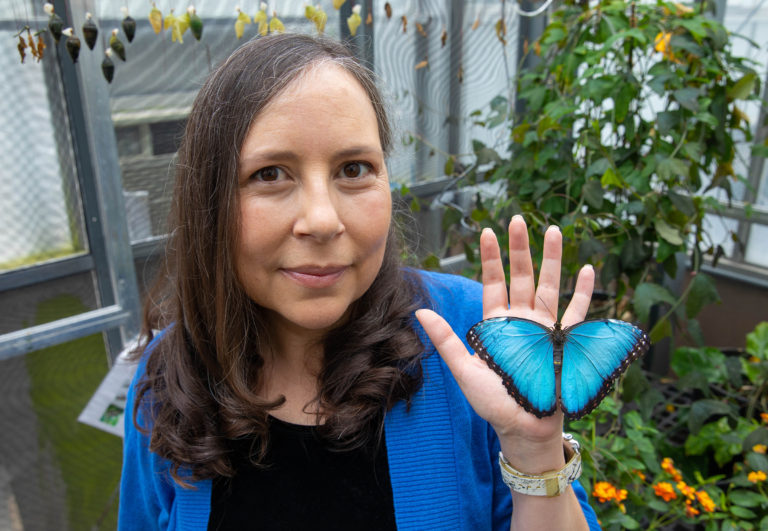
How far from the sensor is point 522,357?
0.74m

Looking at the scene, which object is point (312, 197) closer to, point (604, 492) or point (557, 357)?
point (557, 357)

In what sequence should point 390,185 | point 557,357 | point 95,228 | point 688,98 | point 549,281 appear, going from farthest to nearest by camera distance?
point 95,228 → point 688,98 → point 390,185 → point 549,281 → point 557,357

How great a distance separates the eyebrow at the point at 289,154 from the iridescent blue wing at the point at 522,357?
304 millimetres

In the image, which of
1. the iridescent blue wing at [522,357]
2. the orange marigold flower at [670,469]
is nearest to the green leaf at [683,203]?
the orange marigold flower at [670,469]

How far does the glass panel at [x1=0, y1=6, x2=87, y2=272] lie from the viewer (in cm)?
139

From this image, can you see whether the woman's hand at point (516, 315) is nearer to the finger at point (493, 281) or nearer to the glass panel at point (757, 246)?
the finger at point (493, 281)

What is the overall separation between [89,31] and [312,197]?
0.86 metres

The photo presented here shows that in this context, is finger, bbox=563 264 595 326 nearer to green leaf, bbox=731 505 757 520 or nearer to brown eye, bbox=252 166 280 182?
brown eye, bbox=252 166 280 182

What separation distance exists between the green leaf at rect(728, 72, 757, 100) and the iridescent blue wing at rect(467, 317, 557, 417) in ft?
3.98

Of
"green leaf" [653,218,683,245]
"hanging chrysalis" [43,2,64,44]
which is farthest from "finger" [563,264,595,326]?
"hanging chrysalis" [43,2,64,44]

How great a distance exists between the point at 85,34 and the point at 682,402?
2142mm

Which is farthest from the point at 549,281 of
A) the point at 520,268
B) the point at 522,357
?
→ the point at 522,357

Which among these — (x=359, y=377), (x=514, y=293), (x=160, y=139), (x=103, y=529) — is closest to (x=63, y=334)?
(x=160, y=139)

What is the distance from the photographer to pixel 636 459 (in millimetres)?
1453
